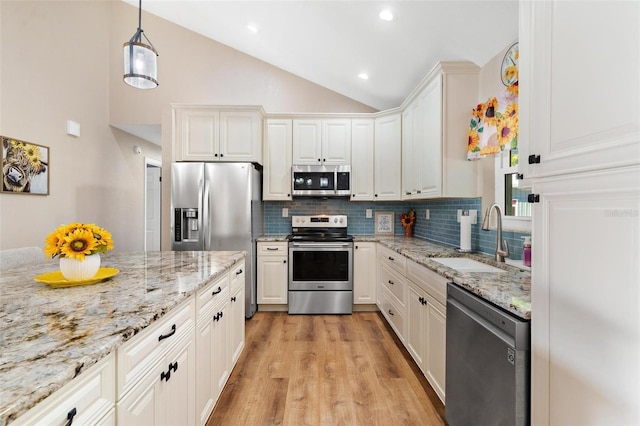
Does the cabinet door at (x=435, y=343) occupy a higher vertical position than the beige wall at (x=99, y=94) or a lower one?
lower

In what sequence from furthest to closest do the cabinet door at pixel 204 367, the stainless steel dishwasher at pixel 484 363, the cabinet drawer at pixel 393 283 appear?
the cabinet drawer at pixel 393 283 → the cabinet door at pixel 204 367 → the stainless steel dishwasher at pixel 484 363

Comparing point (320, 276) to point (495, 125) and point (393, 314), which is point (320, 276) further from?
point (495, 125)

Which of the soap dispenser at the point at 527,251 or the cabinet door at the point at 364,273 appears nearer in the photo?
the soap dispenser at the point at 527,251

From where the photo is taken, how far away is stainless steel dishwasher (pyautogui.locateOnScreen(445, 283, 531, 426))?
1028 millimetres

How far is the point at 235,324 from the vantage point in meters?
2.12

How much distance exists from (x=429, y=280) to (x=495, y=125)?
1233 mm

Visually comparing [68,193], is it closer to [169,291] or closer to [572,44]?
[169,291]

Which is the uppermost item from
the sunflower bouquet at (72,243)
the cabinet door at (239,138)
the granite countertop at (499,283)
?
the cabinet door at (239,138)

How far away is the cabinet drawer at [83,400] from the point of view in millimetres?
575

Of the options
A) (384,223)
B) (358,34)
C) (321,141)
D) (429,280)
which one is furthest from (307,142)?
(429,280)

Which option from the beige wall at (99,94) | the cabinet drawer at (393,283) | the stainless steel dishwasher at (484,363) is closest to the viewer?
the stainless steel dishwasher at (484,363)

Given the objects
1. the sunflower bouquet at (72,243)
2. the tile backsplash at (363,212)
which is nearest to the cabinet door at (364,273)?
the tile backsplash at (363,212)

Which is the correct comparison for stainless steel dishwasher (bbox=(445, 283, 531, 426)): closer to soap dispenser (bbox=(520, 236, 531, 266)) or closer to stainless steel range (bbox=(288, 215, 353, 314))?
soap dispenser (bbox=(520, 236, 531, 266))

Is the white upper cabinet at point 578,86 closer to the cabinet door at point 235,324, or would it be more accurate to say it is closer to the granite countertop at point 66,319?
the granite countertop at point 66,319
